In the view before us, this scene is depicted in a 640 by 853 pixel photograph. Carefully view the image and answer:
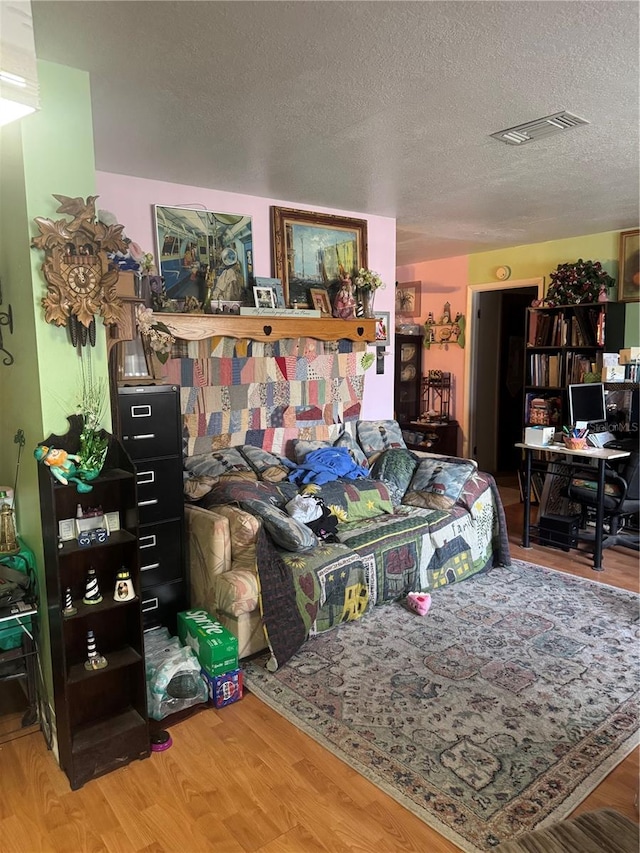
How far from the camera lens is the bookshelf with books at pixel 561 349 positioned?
5.26 meters

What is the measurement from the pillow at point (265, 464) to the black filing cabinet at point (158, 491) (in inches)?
34.5

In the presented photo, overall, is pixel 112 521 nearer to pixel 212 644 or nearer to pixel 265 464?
pixel 212 644

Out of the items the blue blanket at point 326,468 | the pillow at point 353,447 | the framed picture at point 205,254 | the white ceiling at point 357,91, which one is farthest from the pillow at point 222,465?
the white ceiling at point 357,91

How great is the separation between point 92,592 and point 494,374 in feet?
19.1

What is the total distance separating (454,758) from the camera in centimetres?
229

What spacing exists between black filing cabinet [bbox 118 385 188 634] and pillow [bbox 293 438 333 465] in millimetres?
1282

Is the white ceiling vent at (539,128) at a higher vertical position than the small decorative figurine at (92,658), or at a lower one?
higher

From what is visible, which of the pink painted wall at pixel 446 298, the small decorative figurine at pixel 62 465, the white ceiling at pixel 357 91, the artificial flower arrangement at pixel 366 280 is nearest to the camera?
the white ceiling at pixel 357 91

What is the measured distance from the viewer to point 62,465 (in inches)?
84.0

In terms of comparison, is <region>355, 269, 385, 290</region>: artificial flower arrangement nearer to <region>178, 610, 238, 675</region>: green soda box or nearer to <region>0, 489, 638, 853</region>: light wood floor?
<region>178, 610, 238, 675</region>: green soda box

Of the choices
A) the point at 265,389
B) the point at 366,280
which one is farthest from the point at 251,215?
the point at 265,389

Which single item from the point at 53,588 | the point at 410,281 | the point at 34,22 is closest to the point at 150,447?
the point at 53,588

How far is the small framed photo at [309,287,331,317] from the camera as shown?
4344 mm

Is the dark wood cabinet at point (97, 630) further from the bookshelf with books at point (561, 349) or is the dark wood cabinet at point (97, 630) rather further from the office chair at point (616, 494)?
the bookshelf with books at point (561, 349)
